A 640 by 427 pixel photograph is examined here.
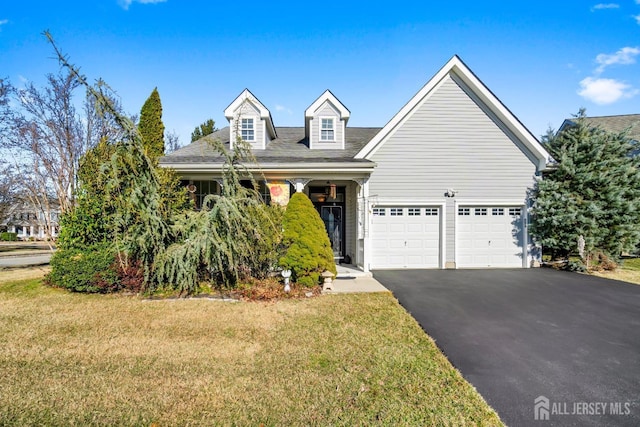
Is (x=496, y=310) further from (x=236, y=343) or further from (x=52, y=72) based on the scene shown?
(x=52, y=72)

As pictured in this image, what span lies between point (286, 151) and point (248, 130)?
195 cm

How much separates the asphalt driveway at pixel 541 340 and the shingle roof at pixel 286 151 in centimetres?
544

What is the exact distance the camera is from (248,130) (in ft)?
41.0

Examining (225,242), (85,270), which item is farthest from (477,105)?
(85,270)

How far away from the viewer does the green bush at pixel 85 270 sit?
24.8 feet

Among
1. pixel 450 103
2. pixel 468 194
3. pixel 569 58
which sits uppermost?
pixel 569 58

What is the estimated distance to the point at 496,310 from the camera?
20.7 ft

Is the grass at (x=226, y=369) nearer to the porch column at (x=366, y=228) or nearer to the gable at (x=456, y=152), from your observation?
the porch column at (x=366, y=228)

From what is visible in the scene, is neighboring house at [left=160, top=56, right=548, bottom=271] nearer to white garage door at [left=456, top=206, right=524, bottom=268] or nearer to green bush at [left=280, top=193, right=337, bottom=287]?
white garage door at [left=456, top=206, right=524, bottom=268]

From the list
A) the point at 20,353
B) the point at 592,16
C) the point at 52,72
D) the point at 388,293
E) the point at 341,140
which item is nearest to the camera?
the point at 20,353

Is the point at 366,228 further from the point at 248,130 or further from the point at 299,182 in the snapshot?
the point at 248,130

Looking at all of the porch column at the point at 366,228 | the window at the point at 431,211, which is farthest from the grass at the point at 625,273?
the porch column at the point at 366,228

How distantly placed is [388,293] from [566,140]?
995cm

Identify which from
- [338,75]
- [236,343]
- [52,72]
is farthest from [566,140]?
[52,72]
